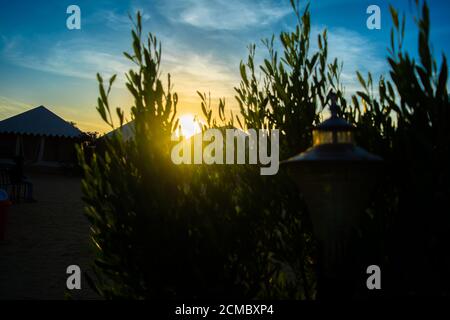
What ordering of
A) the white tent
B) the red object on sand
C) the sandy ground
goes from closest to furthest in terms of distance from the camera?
the sandy ground < the red object on sand < the white tent

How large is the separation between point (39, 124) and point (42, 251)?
34.0 metres

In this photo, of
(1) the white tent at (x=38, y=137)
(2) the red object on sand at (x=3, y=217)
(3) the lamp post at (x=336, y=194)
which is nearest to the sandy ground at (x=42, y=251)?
(2) the red object on sand at (x=3, y=217)

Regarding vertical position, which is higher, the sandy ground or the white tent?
the white tent

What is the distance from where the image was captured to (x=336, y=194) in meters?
2.71

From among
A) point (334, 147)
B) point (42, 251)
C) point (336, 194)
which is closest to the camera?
point (336, 194)

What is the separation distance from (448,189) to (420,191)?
0.79 ft

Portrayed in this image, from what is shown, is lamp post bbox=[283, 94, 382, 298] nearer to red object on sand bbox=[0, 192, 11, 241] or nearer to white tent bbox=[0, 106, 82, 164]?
red object on sand bbox=[0, 192, 11, 241]

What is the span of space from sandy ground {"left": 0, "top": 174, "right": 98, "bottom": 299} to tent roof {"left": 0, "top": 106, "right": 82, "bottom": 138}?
2384 centimetres

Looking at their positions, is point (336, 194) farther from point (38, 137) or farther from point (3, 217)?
point (38, 137)

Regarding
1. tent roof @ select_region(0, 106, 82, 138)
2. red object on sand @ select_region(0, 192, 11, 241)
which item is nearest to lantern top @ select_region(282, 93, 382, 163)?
red object on sand @ select_region(0, 192, 11, 241)

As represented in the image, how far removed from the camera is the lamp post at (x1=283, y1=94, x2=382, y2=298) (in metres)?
2.70

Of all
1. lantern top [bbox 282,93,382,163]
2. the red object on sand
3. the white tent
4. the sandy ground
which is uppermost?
the white tent

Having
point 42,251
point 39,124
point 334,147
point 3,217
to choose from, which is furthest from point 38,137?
point 334,147
